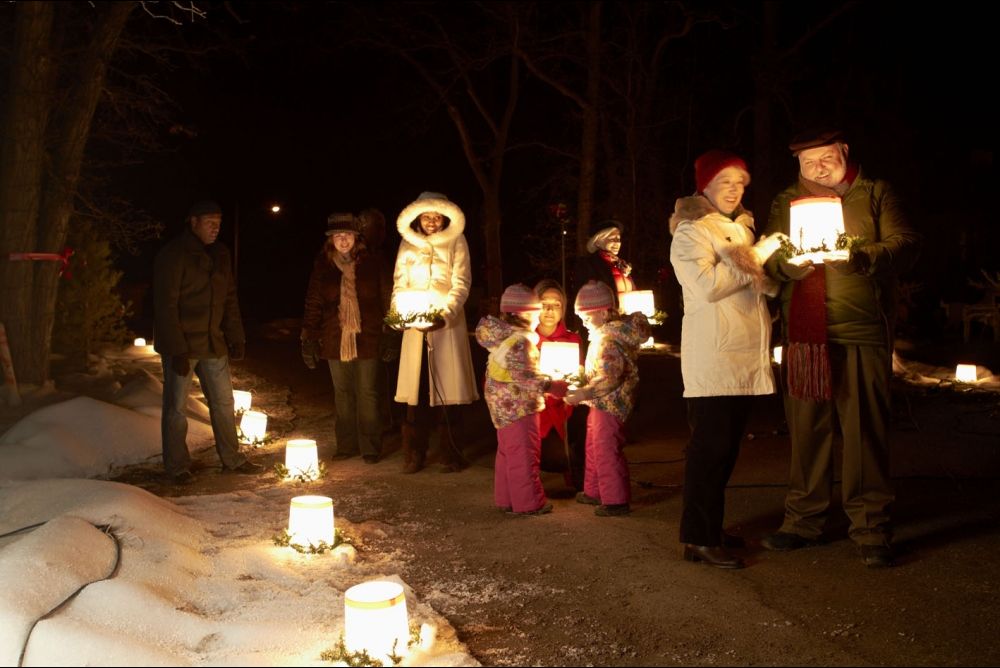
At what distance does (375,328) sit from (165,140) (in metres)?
23.0

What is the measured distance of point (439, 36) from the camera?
23.0 metres

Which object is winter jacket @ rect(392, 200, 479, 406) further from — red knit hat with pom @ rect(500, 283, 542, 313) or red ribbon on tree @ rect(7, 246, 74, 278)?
red ribbon on tree @ rect(7, 246, 74, 278)

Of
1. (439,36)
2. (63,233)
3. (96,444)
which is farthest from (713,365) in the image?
(439,36)

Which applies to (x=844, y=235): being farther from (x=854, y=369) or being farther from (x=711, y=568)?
(x=711, y=568)

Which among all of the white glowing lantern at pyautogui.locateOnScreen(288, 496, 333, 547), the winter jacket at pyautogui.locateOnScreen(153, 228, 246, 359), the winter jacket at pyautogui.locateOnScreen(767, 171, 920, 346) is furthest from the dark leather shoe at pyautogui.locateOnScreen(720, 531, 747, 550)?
the winter jacket at pyautogui.locateOnScreen(153, 228, 246, 359)

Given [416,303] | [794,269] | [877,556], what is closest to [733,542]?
[877,556]

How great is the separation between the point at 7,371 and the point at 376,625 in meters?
8.03

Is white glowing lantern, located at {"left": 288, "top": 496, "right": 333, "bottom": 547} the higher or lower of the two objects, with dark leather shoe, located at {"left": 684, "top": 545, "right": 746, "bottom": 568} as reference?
higher

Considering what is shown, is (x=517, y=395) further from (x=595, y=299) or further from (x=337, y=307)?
(x=337, y=307)

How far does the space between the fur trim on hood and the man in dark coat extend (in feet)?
5.12

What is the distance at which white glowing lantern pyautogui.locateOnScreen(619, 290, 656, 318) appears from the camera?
773cm

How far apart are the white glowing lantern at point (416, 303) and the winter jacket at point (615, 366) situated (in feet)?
6.25

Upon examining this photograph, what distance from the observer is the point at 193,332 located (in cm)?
753

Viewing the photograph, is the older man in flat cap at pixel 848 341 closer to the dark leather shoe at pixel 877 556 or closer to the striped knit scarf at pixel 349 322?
the dark leather shoe at pixel 877 556
